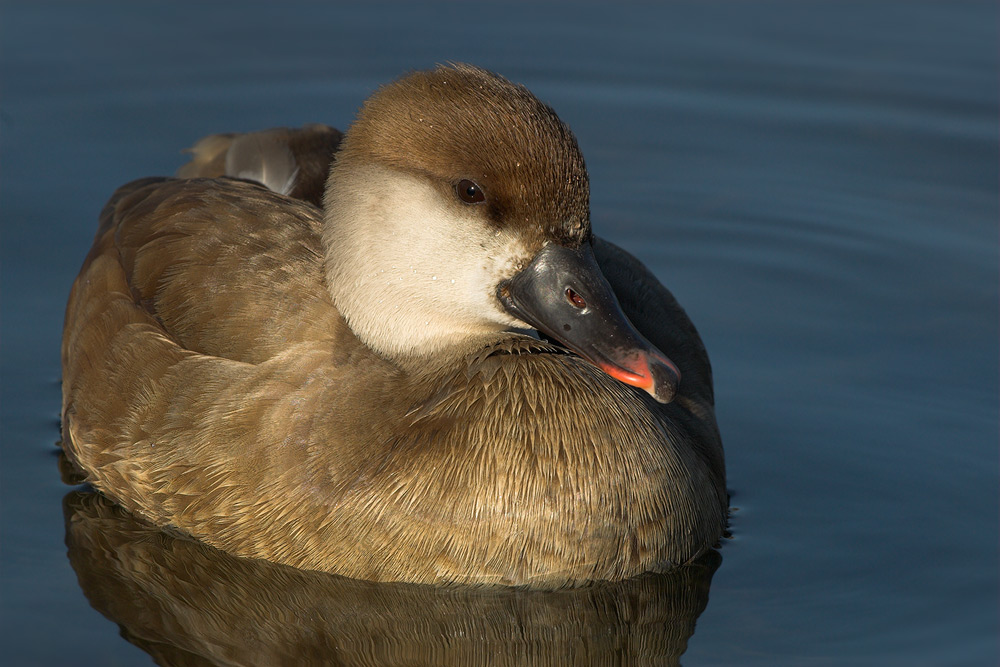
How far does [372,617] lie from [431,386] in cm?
81

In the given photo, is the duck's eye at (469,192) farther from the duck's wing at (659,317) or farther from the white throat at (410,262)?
the duck's wing at (659,317)

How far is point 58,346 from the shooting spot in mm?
6688

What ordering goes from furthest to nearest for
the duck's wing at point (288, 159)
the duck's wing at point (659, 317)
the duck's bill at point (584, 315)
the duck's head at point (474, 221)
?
1. the duck's wing at point (288, 159)
2. the duck's wing at point (659, 317)
3. the duck's bill at point (584, 315)
4. the duck's head at point (474, 221)

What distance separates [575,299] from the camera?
16.2ft

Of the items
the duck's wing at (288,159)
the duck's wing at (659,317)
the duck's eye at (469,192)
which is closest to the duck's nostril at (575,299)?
the duck's eye at (469,192)

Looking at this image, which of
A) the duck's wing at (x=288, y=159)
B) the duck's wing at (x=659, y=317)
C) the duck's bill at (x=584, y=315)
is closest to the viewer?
the duck's bill at (x=584, y=315)

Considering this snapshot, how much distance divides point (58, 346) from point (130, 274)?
1099 mm

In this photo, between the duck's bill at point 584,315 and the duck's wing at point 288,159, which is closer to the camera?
the duck's bill at point 584,315

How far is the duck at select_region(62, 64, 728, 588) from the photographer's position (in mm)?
4867

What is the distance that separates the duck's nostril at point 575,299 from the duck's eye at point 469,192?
427 mm

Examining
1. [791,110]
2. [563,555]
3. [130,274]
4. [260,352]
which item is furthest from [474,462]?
[791,110]

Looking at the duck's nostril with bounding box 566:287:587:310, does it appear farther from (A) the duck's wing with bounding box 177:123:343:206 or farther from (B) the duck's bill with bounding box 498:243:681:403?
(A) the duck's wing with bounding box 177:123:343:206

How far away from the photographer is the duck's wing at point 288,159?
6.48m

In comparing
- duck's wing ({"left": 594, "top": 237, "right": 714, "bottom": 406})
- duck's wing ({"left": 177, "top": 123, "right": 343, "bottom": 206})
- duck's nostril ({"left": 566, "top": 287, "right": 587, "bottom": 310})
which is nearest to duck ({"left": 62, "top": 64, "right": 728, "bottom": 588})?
duck's nostril ({"left": 566, "top": 287, "right": 587, "bottom": 310})
